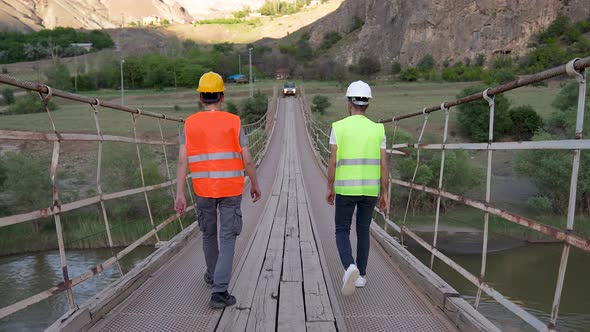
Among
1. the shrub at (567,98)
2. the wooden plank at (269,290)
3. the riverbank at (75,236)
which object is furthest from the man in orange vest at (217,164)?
the shrub at (567,98)

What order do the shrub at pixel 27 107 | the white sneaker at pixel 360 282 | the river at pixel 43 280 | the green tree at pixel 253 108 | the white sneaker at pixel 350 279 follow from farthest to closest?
the shrub at pixel 27 107 → the green tree at pixel 253 108 → the river at pixel 43 280 → the white sneaker at pixel 360 282 → the white sneaker at pixel 350 279

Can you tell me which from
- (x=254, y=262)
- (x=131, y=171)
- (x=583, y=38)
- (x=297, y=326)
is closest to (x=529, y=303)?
(x=254, y=262)

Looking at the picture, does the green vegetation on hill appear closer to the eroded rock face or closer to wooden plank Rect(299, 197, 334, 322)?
the eroded rock face

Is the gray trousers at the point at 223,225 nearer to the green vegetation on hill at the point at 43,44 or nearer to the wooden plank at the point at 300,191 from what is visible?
the wooden plank at the point at 300,191

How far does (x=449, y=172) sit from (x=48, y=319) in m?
14.8

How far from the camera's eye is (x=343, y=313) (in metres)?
3.07

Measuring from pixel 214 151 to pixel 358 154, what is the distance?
3.12ft

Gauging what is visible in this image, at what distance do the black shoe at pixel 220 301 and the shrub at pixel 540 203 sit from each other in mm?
18042

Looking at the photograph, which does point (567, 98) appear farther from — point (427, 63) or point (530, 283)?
point (427, 63)

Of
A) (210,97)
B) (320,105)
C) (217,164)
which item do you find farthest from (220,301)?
(320,105)

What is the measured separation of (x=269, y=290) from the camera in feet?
11.4

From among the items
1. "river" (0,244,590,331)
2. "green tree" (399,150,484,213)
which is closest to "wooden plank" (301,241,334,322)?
"river" (0,244,590,331)

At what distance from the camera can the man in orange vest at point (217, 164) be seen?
3.09 m

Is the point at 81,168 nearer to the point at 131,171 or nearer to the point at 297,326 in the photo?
the point at 131,171
